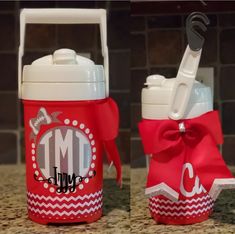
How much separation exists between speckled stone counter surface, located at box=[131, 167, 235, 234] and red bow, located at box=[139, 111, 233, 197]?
6 centimetres

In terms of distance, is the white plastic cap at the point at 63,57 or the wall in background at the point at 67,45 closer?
the white plastic cap at the point at 63,57

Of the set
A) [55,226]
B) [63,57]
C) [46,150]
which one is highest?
[63,57]

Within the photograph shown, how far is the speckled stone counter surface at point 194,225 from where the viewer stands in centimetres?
62

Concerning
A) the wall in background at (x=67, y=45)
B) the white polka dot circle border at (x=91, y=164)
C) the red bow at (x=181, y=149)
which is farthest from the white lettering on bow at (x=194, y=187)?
the wall in background at (x=67, y=45)

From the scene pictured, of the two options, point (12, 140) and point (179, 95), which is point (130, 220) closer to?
point (179, 95)

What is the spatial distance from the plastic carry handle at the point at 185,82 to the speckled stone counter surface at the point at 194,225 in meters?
0.15

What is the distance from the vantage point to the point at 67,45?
91 cm

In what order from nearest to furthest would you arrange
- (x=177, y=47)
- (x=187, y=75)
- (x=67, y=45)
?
(x=187, y=75)
(x=177, y=47)
(x=67, y=45)

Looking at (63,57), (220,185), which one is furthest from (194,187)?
(63,57)

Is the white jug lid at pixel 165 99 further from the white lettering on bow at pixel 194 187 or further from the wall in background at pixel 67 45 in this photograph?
the wall in background at pixel 67 45

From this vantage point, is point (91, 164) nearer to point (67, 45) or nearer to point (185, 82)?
point (185, 82)

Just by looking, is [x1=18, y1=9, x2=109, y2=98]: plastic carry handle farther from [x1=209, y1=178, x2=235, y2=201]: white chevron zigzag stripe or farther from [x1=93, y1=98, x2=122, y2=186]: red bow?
[x1=209, y1=178, x2=235, y2=201]: white chevron zigzag stripe

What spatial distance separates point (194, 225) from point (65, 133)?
21 cm

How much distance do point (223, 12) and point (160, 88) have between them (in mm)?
239
